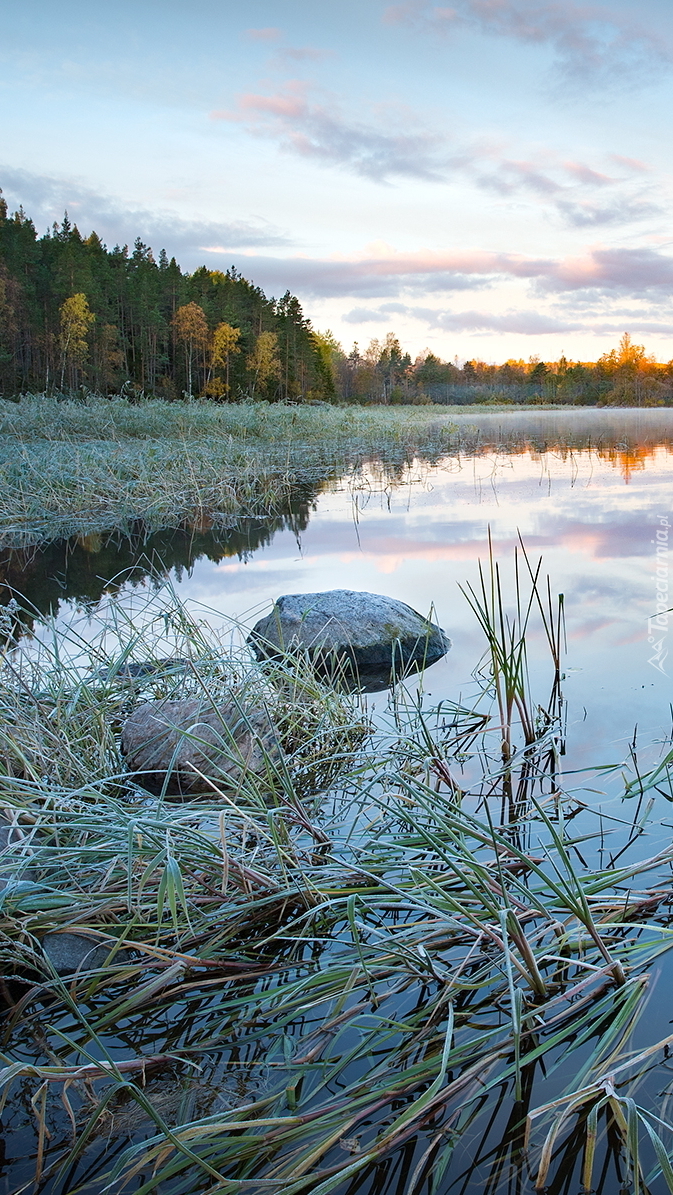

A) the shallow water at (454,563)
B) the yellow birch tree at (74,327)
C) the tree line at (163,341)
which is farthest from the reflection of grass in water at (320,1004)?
the yellow birch tree at (74,327)

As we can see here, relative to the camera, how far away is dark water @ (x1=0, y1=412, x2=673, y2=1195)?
1.49 meters

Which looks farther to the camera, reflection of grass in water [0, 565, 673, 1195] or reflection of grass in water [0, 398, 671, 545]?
reflection of grass in water [0, 398, 671, 545]

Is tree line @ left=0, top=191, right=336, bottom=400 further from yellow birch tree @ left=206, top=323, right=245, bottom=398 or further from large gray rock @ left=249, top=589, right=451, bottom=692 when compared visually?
large gray rock @ left=249, top=589, right=451, bottom=692

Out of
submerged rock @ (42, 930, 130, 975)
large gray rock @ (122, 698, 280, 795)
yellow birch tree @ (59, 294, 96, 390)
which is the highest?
yellow birch tree @ (59, 294, 96, 390)

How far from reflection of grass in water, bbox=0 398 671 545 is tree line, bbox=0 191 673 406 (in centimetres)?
1701

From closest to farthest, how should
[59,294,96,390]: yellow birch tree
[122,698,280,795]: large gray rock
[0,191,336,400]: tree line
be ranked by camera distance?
[122,698,280,795]: large gray rock < [59,294,96,390]: yellow birch tree < [0,191,336,400]: tree line

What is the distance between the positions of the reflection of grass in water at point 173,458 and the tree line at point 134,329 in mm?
20930

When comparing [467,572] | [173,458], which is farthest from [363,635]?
[173,458]

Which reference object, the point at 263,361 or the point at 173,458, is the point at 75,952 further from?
the point at 263,361

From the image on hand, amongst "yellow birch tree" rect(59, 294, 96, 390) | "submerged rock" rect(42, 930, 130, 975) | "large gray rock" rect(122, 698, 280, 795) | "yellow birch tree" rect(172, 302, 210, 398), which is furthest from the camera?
"yellow birch tree" rect(172, 302, 210, 398)

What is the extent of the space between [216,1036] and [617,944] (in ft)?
3.11

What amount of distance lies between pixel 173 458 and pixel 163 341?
3955cm

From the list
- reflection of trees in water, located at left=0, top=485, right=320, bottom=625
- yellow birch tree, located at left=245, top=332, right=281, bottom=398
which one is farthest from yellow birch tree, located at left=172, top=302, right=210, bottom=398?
reflection of trees in water, located at left=0, top=485, right=320, bottom=625

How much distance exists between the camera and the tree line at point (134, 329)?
1527 inches
